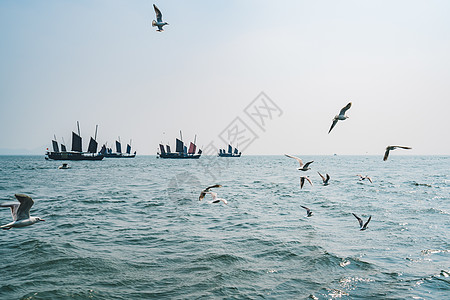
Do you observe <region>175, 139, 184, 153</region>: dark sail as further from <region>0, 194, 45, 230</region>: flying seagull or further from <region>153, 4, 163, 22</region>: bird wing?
<region>0, 194, 45, 230</region>: flying seagull

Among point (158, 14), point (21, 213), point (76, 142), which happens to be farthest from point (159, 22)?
point (76, 142)

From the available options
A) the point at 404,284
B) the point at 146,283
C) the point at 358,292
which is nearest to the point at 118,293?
the point at 146,283

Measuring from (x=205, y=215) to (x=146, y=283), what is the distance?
954 centimetres

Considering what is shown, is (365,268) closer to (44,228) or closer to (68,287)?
(68,287)

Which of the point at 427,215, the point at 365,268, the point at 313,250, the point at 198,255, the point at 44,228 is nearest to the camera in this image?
the point at 365,268

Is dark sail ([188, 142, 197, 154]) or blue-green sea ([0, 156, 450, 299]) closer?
blue-green sea ([0, 156, 450, 299])

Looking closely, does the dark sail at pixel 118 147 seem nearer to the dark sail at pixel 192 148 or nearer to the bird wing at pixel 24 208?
the dark sail at pixel 192 148

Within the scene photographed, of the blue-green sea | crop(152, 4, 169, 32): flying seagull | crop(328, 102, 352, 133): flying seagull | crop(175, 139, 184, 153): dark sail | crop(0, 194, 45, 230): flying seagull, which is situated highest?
crop(152, 4, 169, 32): flying seagull

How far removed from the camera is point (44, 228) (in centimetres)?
1406

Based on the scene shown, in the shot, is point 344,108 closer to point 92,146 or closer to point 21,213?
point 21,213

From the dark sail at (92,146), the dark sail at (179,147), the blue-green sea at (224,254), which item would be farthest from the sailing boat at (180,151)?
the blue-green sea at (224,254)

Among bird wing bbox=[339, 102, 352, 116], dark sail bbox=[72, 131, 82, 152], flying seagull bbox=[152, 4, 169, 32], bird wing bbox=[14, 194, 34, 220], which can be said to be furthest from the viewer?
dark sail bbox=[72, 131, 82, 152]

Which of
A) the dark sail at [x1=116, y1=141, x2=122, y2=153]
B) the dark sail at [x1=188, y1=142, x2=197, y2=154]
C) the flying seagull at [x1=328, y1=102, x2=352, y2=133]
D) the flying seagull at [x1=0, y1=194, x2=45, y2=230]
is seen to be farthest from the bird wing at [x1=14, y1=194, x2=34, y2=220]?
the dark sail at [x1=116, y1=141, x2=122, y2=153]

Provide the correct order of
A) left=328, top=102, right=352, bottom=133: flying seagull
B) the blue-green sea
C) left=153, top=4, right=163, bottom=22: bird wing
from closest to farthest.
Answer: the blue-green sea < left=328, top=102, right=352, bottom=133: flying seagull < left=153, top=4, right=163, bottom=22: bird wing
